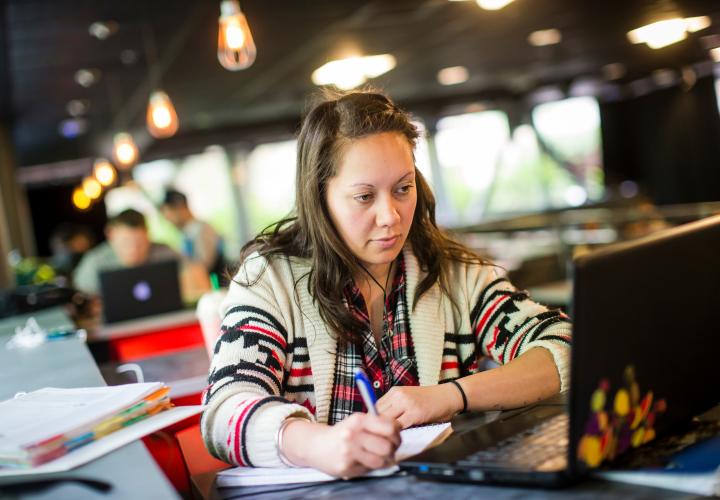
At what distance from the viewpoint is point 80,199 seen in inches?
695

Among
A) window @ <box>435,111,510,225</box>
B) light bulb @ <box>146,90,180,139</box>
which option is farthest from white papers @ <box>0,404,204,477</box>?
window @ <box>435,111,510,225</box>

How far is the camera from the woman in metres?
1.46

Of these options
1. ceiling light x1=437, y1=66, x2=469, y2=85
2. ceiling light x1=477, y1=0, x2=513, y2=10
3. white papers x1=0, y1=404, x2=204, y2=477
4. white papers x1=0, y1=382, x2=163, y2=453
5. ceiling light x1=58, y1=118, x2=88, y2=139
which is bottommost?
white papers x1=0, y1=404, x2=204, y2=477

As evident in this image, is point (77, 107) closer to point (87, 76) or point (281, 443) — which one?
point (87, 76)

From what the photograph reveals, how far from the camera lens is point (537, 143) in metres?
14.9

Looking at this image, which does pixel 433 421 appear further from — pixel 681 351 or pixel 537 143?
pixel 537 143

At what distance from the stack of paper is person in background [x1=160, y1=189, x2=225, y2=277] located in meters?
5.16

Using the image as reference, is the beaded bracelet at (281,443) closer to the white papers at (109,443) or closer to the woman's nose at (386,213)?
the white papers at (109,443)

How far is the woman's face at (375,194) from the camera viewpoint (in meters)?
1.55

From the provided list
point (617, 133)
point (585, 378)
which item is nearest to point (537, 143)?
point (617, 133)

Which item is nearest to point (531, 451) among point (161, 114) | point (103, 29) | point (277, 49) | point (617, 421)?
point (617, 421)

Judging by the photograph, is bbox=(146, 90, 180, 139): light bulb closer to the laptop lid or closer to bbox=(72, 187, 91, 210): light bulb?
the laptop lid

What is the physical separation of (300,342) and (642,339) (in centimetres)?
77

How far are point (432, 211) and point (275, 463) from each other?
0.81 meters
